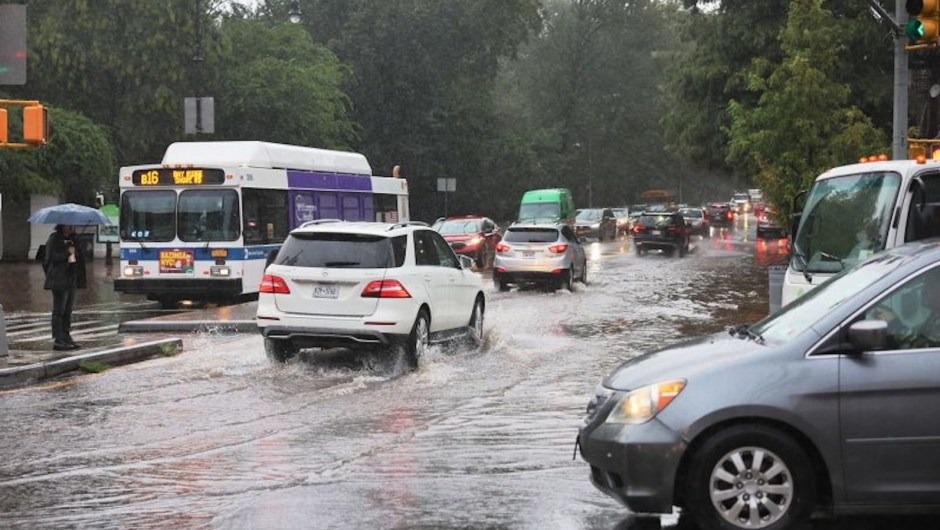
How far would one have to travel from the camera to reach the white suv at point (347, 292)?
13.8 metres

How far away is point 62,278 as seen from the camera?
16188mm

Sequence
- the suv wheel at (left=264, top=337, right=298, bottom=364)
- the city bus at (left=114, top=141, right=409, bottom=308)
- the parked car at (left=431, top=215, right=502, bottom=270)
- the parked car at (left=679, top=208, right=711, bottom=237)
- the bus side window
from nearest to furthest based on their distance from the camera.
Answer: the bus side window
the suv wheel at (left=264, top=337, right=298, bottom=364)
the city bus at (left=114, top=141, right=409, bottom=308)
the parked car at (left=431, top=215, right=502, bottom=270)
the parked car at (left=679, top=208, right=711, bottom=237)

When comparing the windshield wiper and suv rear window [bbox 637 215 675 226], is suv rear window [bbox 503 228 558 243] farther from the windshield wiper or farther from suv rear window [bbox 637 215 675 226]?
the windshield wiper

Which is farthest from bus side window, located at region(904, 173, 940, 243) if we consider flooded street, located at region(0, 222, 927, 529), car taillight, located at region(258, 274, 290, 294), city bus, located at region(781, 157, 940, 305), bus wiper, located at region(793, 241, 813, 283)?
Result: car taillight, located at region(258, 274, 290, 294)

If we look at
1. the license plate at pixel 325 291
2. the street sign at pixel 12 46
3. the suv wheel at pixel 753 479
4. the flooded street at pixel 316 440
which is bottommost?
the flooded street at pixel 316 440

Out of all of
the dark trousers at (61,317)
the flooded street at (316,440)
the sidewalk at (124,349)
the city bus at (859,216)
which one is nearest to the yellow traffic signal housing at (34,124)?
the dark trousers at (61,317)

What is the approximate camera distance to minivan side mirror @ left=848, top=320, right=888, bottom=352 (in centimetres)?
616

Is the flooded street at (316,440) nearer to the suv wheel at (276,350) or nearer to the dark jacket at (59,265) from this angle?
the suv wheel at (276,350)

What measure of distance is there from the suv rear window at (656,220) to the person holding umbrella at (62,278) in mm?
33352

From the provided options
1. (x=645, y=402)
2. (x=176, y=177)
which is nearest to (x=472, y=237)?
(x=176, y=177)

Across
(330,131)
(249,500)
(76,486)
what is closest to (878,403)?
(249,500)

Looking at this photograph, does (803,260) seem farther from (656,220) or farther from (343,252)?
(656,220)

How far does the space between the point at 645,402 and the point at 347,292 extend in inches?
304

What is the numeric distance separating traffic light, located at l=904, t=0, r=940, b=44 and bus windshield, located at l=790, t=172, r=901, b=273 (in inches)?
190
